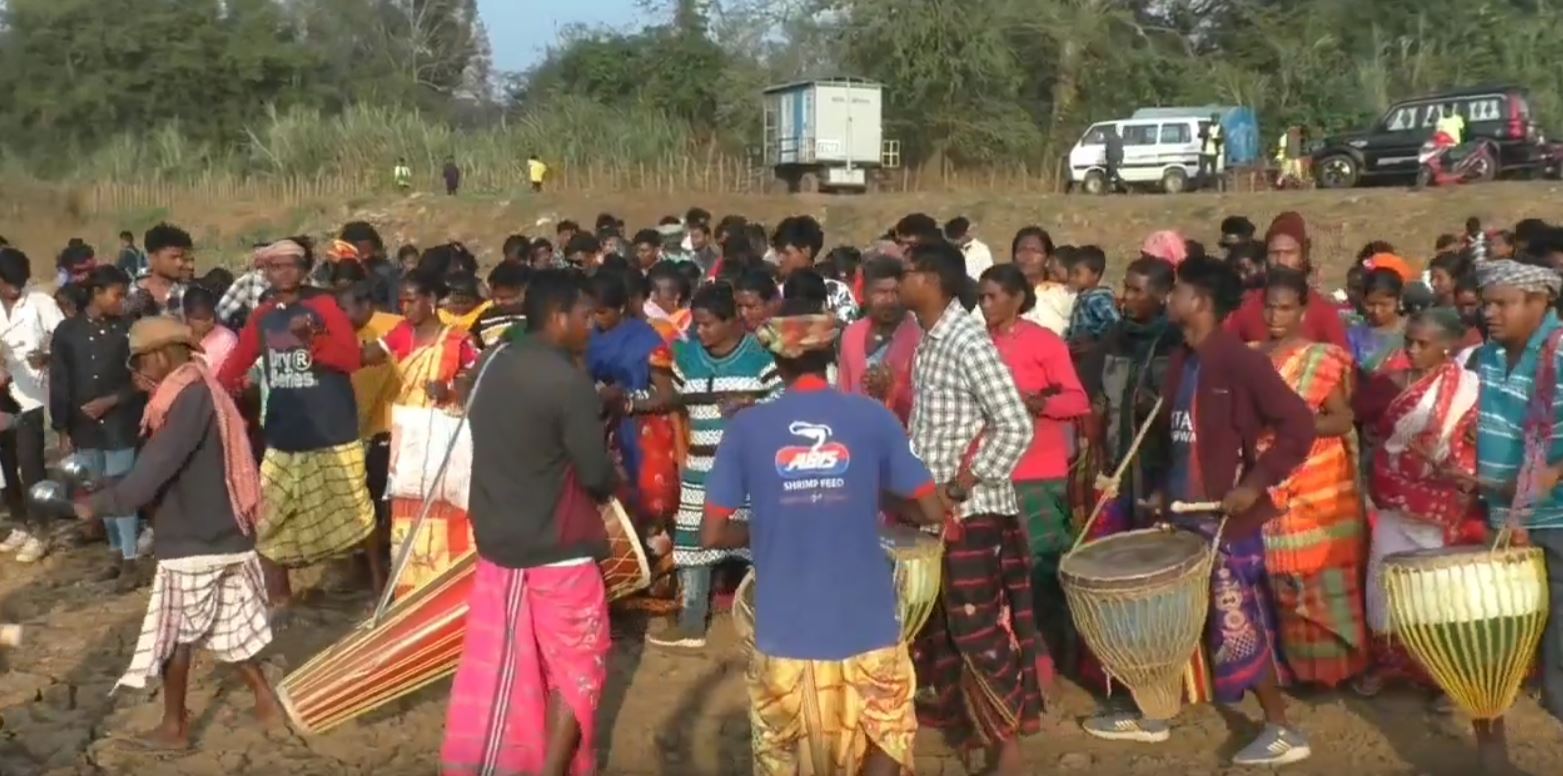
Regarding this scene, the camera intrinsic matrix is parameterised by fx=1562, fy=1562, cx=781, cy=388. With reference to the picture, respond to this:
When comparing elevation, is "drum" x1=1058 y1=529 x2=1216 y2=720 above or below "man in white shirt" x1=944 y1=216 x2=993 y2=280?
below

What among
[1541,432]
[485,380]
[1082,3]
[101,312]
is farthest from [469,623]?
[1082,3]

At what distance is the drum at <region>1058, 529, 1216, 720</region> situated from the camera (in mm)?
4820

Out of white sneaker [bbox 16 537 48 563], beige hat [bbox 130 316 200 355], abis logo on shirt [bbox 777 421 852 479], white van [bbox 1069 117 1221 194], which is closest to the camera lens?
abis logo on shirt [bbox 777 421 852 479]

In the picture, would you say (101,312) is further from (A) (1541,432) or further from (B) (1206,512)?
(A) (1541,432)

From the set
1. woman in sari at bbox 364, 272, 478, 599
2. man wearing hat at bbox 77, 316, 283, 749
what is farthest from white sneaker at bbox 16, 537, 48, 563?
man wearing hat at bbox 77, 316, 283, 749

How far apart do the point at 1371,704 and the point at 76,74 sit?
148ft

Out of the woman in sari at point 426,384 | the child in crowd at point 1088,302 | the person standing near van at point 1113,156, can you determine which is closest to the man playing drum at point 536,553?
the woman in sari at point 426,384

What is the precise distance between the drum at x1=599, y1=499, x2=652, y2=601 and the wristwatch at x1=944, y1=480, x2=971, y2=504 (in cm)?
107

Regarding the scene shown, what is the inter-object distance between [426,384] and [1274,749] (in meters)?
3.62

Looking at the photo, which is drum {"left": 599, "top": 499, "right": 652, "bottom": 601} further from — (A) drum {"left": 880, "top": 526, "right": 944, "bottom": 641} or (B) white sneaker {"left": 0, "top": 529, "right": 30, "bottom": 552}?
(B) white sneaker {"left": 0, "top": 529, "right": 30, "bottom": 552}

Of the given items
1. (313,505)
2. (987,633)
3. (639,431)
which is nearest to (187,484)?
(313,505)

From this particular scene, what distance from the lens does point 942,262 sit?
4832 mm

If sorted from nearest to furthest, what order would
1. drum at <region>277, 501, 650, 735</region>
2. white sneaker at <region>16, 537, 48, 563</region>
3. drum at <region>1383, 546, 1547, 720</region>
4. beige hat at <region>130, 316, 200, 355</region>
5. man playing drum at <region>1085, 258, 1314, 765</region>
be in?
drum at <region>1383, 546, 1547, 720</region>
man playing drum at <region>1085, 258, 1314, 765</region>
beige hat at <region>130, 316, 200, 355</region>
drum at <region>277, 501, 650, 735</region>
white sneaker at <region>16, 537, 48, 563</region>

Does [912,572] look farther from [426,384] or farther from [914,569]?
[426,384]
